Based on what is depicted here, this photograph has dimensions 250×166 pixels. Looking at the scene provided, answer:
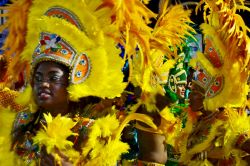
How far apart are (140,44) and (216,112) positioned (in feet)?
6.28

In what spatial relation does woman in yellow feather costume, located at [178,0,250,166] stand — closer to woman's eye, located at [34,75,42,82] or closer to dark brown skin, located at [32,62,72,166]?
dark brown skin, located at [32,62,72,166]

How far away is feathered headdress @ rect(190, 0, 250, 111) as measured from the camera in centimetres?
509

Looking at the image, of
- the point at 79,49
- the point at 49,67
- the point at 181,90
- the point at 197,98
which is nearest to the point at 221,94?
the point at 197,98

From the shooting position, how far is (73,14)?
333cm

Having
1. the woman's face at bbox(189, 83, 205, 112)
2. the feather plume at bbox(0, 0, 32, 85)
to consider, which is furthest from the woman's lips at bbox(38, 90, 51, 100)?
the woman's face at bbox(189, 83, 205, 112)

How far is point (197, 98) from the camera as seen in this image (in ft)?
17.5

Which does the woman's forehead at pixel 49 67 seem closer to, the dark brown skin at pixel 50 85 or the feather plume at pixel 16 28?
the dark brown skin at pixel 50 85

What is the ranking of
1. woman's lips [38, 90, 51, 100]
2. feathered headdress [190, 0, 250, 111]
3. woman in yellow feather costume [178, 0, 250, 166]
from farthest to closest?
feathered headdress [190, 0, 250, 111] < woman in yellow feather costume [178, 0, 250, 166] < woman's lips [38, 90, 51, 100]

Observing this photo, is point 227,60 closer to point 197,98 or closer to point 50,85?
point 197,98

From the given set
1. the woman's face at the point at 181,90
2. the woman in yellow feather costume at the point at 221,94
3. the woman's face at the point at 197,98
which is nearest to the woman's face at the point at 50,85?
the woman in yellow feather costume at the point at 221,94

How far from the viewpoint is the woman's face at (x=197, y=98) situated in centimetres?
530

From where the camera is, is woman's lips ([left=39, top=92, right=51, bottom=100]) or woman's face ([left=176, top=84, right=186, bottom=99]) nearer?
woman's lips ([left=39, top=92, right=51, bottom=100])

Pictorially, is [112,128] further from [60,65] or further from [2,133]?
[2,133]

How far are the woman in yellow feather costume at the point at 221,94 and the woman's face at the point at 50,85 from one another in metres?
2.19
